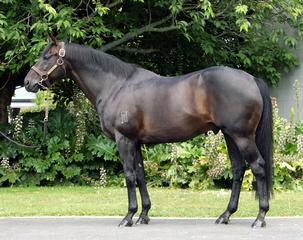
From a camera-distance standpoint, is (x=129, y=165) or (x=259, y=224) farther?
(x=129, y=165)

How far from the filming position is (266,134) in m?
8.99

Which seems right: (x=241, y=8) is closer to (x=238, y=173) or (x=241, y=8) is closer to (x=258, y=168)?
→ (x=238, y=173)

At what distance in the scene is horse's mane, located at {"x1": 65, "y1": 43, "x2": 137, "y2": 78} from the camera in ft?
30.8

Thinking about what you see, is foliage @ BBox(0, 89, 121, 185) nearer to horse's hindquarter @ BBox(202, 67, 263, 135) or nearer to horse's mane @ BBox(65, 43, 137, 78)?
horse's mane @ BBox(65, 43, 137, 78)

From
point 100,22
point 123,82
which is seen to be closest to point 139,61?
point 100,22

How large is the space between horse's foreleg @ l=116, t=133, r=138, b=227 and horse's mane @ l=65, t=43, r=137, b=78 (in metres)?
0.87

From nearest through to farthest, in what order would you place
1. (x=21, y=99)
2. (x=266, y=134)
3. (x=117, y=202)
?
(x=266, y=134)
(x=117, y=202)
(x=21, y=99)

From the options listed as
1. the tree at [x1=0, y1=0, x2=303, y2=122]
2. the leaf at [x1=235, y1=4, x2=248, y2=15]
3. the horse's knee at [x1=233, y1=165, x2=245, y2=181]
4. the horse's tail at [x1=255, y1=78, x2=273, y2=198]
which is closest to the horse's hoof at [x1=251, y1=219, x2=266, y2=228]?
the horse's tail at [x1=255, y1=78, x2=273, y2=198]

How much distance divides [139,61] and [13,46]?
3.51m

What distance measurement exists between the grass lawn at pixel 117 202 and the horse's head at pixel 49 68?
6.43 ft

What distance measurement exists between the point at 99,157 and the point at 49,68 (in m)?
5.36

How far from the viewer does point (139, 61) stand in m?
16.5

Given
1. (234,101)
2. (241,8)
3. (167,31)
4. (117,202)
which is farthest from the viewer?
(167,31)

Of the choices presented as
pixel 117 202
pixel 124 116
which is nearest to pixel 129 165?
pixel 124 116
